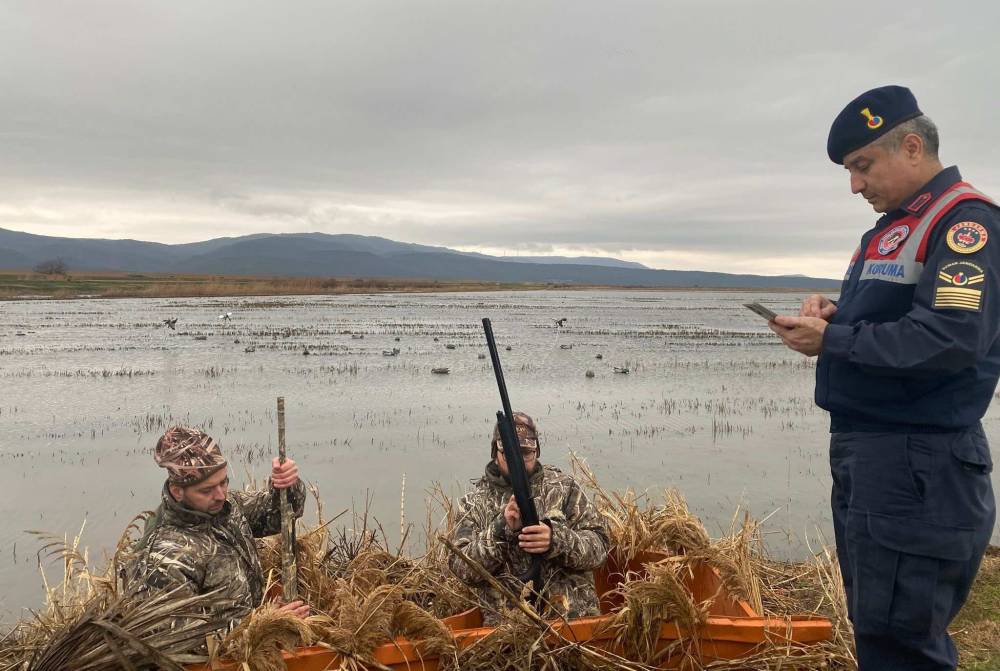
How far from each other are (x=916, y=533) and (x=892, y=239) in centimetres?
104

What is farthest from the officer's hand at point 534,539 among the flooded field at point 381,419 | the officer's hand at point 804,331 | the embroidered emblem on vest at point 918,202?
the flooded field at point 381,419

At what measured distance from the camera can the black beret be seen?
265cm

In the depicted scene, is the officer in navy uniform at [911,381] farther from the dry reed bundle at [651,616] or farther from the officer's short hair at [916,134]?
the dry reed bundle at [651,616]

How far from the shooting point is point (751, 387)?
16.3 m

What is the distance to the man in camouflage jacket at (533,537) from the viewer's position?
3.90 metres

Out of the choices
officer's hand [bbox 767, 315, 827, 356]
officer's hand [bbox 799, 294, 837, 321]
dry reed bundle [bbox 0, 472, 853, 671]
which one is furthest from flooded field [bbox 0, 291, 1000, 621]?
officer's hand [bbox 767, 315, 827, 356]

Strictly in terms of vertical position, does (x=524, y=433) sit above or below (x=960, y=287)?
below

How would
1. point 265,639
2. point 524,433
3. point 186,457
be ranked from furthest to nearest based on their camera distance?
point 524,433
point 186,457
point 265,639

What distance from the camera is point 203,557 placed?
12.0ft

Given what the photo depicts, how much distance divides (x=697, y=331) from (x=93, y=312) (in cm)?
2784

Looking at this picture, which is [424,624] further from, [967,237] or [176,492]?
[967,237]

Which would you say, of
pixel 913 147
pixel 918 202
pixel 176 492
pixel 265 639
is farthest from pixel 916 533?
pixel 176 492

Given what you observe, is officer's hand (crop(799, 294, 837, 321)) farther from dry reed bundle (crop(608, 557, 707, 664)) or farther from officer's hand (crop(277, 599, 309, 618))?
officer's hand (crop(277, 599, 309, 618))

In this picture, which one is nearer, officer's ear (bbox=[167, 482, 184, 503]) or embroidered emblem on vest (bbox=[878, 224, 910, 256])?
embroidered emblem on vest (bbox=[878, 224, 910, 256])
